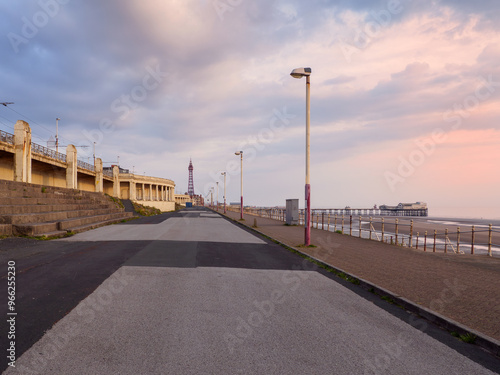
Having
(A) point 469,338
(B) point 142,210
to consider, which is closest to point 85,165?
(B) point 142,210

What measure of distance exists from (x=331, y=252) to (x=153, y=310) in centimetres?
821

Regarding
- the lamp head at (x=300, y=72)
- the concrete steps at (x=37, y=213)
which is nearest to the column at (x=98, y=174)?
the concrete steps at (x=37, y=213)

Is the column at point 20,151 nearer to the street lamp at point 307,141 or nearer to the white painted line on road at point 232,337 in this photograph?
the street lamp at point 307,141

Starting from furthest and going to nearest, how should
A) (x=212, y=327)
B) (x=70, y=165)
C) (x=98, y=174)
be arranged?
1. (x=98, y=174)
2. (x=70, y=165)
3. (x=212, y=327)

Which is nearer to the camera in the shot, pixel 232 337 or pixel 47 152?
pixel 232 337

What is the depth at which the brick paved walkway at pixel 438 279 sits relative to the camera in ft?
16.7

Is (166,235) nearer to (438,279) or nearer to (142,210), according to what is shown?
(438,279)

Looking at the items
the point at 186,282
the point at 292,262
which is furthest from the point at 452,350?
the point at 292,262

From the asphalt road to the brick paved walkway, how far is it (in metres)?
0.67

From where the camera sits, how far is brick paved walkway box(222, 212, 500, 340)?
508cm

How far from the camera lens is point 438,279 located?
744cm

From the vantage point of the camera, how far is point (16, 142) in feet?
80.2

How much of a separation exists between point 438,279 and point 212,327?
5.89m

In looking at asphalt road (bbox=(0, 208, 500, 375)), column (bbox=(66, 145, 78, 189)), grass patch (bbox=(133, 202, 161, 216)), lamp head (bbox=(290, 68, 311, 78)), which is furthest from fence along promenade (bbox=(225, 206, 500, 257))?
column (bbox=(66, 145, 78, 189))
